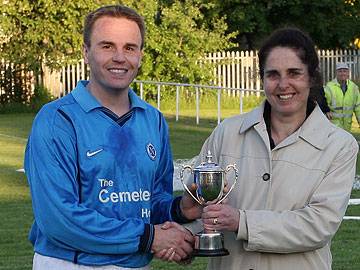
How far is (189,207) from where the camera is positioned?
518 centimetres

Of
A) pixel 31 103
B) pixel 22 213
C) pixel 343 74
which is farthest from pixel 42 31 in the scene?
pixel 22 213

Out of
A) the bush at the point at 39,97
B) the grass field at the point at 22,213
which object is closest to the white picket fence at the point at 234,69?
the bush at the point at 39,97

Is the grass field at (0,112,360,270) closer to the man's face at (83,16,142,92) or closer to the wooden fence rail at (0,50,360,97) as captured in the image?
the man's face at (83,16,142,92)

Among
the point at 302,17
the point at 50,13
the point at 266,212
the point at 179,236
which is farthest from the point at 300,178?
the point at 302,17

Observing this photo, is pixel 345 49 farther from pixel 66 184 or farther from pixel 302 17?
pixel 66 184

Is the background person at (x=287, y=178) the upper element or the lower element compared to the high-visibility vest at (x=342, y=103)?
upper

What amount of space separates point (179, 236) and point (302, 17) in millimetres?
44182

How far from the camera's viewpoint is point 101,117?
16.1 feet

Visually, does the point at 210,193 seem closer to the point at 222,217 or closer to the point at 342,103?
the point at 222,217

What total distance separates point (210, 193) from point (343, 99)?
16.8m

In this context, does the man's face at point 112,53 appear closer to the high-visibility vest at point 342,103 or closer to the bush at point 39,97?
the high-visibility vest at point 342,103

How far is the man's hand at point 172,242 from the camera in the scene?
194 inches

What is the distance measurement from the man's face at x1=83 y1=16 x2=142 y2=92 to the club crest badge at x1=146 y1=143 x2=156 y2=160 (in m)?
0.29

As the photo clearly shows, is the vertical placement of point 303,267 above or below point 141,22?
below
